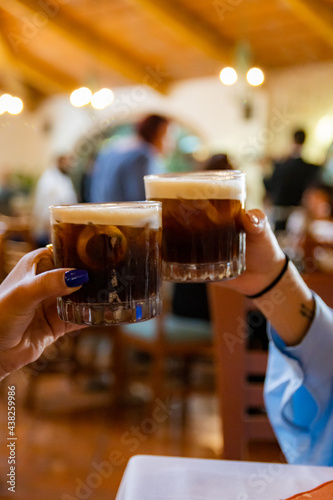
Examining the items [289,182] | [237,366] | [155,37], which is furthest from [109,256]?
[155,37]

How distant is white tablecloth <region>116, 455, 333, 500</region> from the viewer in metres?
0.64

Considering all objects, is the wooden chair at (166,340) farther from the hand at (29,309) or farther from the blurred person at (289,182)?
the blurred person at (289,182)

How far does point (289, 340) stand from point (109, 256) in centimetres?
47

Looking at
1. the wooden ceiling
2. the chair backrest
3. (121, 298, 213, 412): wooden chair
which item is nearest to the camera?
the chair backrest

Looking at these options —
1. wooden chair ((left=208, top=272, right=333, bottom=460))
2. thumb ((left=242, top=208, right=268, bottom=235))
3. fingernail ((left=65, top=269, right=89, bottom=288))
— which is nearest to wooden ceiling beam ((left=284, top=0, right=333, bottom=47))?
wooden chair ((left=208, top=272, right=333, bottom=460))

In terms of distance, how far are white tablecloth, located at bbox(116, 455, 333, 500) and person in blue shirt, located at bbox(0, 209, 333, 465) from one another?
0.28m

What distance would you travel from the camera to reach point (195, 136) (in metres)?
9.38

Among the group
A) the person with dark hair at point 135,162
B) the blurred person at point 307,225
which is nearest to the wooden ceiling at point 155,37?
the blurred person at point 307,225

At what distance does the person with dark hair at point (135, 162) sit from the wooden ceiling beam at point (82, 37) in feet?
12.1

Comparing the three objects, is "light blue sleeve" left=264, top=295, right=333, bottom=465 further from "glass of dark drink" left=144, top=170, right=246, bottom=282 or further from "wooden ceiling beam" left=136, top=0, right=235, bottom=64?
"wooden ceiling beam" left=136, top=0, right=235, bottom=64

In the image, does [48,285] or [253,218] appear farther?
[253,218]

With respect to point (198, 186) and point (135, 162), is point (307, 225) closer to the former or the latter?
point (135, 162)

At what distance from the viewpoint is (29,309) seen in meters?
0.68

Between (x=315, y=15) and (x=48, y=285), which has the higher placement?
(x=315, y=15)
